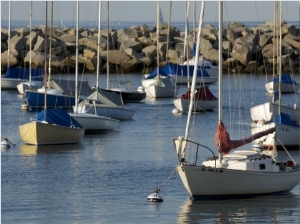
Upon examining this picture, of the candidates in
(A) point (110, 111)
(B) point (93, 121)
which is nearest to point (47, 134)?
(B) point (93, 121)

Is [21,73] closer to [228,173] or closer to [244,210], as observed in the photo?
[228,173]

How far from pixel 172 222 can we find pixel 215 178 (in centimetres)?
175

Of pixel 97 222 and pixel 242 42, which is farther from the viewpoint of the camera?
pixel 242 42

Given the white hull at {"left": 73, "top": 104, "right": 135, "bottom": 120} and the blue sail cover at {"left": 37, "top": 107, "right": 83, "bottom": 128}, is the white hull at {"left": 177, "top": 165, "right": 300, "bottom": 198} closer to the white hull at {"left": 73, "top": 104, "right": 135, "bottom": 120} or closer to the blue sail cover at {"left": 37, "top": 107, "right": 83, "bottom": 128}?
the blue sail cover at {"left": 37, "top": 107, "right": 83, "bottom": 128}

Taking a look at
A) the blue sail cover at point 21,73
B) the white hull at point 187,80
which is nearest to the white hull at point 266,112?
the white hull at point 187,80

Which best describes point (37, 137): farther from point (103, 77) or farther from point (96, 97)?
point (103, 77)

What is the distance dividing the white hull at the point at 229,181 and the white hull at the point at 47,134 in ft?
A: 32.7

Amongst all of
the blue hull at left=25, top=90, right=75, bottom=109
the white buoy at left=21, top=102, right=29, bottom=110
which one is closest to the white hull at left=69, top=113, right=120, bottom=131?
the blue hull at left=25, top=90, right=75, bottom=109

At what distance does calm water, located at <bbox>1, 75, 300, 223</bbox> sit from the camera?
70.9 ft

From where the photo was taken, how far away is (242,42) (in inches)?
2744

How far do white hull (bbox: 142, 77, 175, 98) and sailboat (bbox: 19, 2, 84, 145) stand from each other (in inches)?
724

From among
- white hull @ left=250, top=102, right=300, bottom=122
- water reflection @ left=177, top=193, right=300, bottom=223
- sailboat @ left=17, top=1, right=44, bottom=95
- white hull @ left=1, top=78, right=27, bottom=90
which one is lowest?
white hull @ left=1, top=78, right=27, bottom=90

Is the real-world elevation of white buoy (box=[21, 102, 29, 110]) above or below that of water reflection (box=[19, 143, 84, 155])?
below

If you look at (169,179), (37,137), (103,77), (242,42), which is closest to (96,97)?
(37,137)
